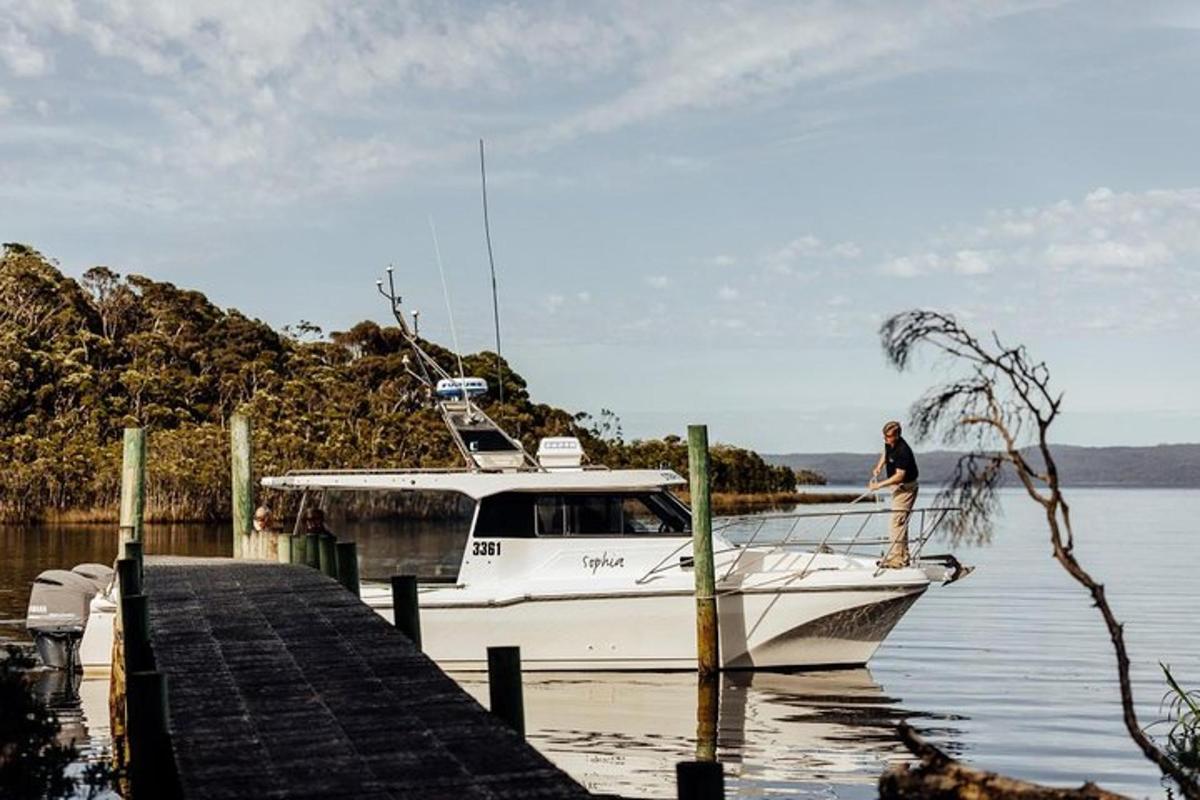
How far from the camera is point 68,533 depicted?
55.4 meters

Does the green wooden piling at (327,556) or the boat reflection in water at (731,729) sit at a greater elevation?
the green wooden piling at (327,556)

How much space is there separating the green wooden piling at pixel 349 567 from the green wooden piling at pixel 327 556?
1023 millimetres

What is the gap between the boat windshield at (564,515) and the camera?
20938 millimetres

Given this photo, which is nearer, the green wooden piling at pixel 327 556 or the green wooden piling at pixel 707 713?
the green wooden piling at pixel 707 713

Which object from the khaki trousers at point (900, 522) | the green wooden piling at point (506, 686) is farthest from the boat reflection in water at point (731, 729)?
the green wooden piling at point (506, 686)

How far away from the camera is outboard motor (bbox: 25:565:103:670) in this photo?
69.1 ft

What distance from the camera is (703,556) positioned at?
2005 cm

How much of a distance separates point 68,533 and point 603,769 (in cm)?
4271

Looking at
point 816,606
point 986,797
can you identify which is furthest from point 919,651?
point 986,797

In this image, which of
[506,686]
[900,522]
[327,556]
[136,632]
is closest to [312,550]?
[327,556]

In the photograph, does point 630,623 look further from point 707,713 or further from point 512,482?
point 512,482

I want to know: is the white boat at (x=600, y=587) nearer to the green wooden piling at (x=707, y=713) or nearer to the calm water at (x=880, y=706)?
the calm water at (x=880, y=706)

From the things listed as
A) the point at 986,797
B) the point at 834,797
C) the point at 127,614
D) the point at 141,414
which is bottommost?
the point at 834,797

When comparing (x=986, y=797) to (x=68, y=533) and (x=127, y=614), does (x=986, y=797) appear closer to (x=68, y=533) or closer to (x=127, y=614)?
(x=127, y=614)
